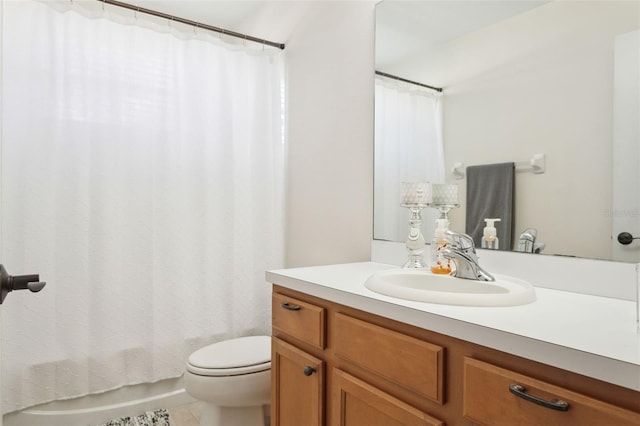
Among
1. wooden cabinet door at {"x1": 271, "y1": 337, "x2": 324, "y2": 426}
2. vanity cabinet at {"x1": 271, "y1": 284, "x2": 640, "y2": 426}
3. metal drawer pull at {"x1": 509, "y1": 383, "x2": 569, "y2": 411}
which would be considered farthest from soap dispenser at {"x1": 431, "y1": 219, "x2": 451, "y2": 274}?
metal drawer pull at {"x1": 509, "y1": 383, "x2": 569, "y2": 411}

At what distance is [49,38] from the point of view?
187 cm

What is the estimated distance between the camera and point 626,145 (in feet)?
3.58

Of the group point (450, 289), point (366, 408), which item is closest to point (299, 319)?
point (366, 408)

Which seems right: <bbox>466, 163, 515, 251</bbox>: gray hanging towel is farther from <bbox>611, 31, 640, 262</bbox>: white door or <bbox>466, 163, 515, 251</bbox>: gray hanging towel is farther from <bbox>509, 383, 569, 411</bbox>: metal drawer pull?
<bbox>509, 383, 569, 411</bbox>: metal drawer pull

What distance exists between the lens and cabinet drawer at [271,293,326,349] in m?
1.25

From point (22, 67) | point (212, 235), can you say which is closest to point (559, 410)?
point (212, 235)

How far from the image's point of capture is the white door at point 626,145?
107 centimetres

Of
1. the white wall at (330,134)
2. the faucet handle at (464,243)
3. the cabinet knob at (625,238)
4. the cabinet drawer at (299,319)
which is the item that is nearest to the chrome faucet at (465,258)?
the faucet handle at (464,243)

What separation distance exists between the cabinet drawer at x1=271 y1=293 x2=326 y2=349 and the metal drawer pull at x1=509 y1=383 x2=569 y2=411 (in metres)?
0.61

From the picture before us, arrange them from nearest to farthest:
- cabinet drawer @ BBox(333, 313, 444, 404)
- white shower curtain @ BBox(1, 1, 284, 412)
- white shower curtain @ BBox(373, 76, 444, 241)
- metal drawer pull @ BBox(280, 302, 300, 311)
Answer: cabinet drawer @ BBox(333, 313, 444, 404), metal drawer pull @ BBox(280, 302, 300, 311), white shower curtain @ BBox(373, 76, 444, 241), white shower curtain @ BBox(1, 1, 284, 412)

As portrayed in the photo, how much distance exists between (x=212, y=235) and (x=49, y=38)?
1219 millimetres

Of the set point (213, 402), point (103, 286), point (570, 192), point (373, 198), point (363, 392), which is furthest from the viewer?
point (103, 286)

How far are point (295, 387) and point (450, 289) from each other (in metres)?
0.61

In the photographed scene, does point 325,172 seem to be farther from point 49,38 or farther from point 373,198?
point 49,38
